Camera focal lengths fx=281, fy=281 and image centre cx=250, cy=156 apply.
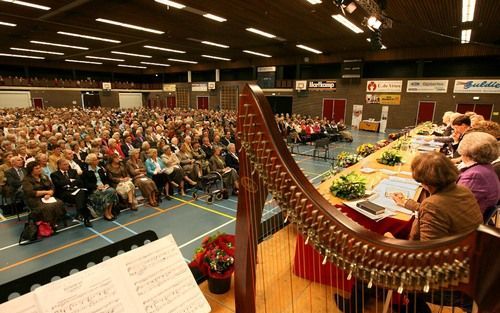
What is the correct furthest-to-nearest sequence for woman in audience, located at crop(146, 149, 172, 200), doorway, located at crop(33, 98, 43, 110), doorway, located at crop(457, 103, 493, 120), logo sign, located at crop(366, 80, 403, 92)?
1. doorway, located at crop(33, 98, 43, 110)
2. logo sign, located at crop(366, 80, 403, 92)
3. doorway, located at crop(457, 103, 493, 120)
4. woman in audience, located at crop(146, 149, 172, 200)

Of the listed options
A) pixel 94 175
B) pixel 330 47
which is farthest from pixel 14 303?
pixel 330 47

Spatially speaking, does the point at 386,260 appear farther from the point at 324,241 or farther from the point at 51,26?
the point at 51,26

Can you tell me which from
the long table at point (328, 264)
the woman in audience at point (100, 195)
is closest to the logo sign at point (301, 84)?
the woman in audience at point (100, 195)

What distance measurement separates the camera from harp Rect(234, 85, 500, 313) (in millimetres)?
845

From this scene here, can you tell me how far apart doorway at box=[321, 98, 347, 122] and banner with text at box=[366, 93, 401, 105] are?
6.43 ft

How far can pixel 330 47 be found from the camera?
19797mm

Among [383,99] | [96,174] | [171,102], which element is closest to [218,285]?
[96,174]

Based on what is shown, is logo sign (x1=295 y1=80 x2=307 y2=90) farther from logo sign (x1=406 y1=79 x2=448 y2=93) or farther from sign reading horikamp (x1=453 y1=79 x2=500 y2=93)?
sign reading horikamp (x1=453 y1=79 x2=500 y2=93)

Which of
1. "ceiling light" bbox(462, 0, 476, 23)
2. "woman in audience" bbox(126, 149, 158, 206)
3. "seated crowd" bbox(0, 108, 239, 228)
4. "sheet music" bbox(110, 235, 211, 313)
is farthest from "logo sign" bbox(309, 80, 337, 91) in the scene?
"sheet music" bbox(110, 235, 211, 313)

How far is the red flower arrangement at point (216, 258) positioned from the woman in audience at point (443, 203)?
5.31 ft

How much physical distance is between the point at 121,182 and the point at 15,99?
2680cm

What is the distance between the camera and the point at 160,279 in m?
1.52

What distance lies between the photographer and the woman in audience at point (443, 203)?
1.80m

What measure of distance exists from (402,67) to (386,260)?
78.6ft
